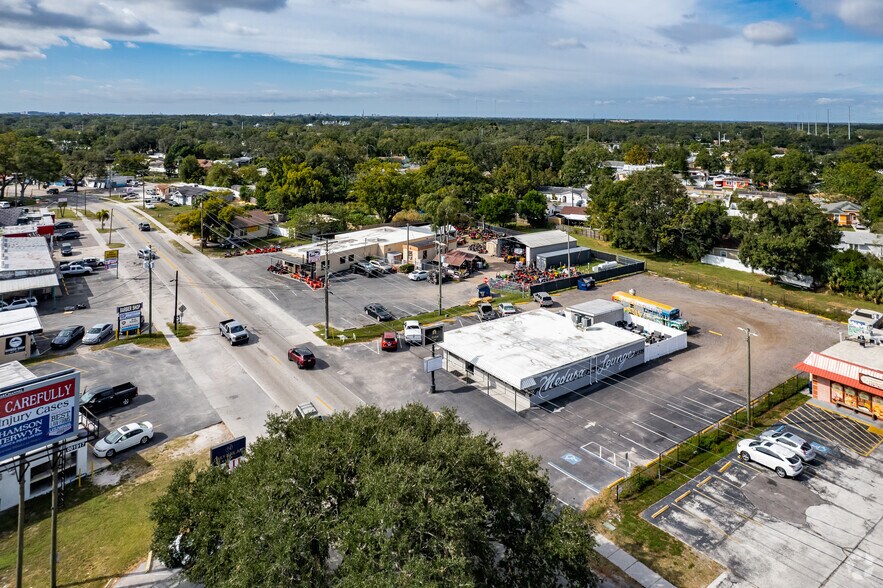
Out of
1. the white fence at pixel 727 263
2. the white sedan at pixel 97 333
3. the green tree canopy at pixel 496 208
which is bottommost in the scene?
the white sedan at pixel 97 333

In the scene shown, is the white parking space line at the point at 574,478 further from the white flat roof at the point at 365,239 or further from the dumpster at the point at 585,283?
the white flat roof at the point at 365,239

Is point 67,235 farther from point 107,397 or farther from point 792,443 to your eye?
point 792,443

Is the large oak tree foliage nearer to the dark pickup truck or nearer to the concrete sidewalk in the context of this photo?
the concrete sidewalk

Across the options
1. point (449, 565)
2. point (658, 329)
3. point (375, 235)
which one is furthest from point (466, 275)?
point (449, 565)

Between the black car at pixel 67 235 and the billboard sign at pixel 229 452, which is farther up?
the black car at pixel 67 235

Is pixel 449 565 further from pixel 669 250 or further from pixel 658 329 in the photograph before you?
pixel 669 250

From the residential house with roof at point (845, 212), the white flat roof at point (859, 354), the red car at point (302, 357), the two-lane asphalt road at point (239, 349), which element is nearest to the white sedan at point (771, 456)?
the white flat roof at point (859, 354)

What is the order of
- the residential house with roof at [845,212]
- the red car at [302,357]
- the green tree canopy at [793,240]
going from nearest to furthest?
1. the red car at [302,357]
2. the green tree canopy at [793,240]
3. the residential house with roof at [845,212]
